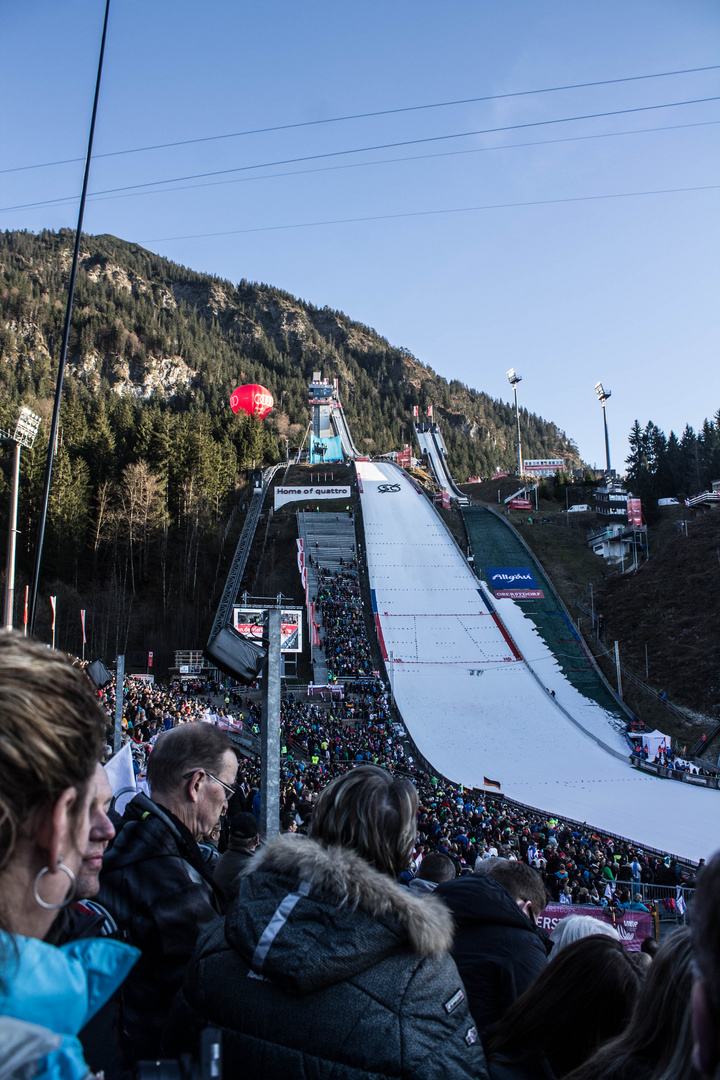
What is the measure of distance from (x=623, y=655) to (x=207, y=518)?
27.2 meters

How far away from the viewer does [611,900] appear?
926 centimetres

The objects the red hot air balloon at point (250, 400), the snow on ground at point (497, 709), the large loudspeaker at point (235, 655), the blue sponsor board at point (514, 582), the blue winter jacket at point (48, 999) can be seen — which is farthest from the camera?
the red hot air balloon at point (250, 400)

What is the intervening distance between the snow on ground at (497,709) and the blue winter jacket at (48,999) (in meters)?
14.4

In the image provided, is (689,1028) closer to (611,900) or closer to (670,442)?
(611,900)

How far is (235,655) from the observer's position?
519 cm

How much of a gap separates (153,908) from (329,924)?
0.76 meters

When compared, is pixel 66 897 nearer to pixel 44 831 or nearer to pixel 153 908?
pixel 44 831

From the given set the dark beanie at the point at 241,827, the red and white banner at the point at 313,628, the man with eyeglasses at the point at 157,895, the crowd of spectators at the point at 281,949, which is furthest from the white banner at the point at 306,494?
the man with eyeglasses at the point at 157,895

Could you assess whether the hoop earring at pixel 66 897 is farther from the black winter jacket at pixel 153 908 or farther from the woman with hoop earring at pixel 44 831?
the black winter jacket at pixel 153 908

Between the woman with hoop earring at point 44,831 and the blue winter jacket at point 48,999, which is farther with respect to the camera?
the woman with hoop earring at point 44,831

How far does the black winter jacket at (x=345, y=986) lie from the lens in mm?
1529

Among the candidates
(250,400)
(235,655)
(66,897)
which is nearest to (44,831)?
(66,897)

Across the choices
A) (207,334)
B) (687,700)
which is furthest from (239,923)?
(207,334)

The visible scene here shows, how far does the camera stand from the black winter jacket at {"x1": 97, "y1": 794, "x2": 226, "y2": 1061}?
198cm
